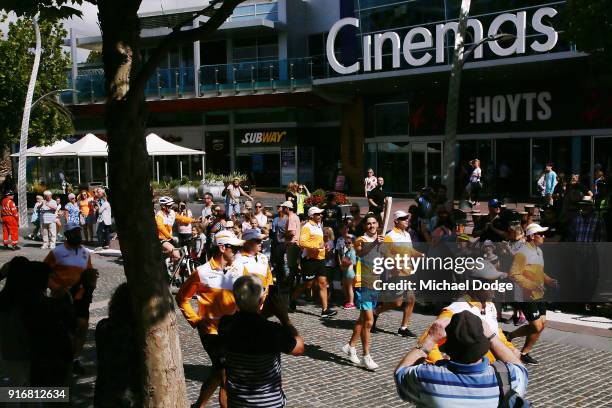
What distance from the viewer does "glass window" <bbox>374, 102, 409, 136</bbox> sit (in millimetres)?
30203

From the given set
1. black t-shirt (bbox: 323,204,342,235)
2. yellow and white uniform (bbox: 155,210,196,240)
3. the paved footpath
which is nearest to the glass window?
yellow and white uniform (bbox: 155,210,196,240)

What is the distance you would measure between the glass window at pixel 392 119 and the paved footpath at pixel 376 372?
68.6 feet

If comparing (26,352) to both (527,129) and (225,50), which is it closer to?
(527,129)

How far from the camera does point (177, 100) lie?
115ft

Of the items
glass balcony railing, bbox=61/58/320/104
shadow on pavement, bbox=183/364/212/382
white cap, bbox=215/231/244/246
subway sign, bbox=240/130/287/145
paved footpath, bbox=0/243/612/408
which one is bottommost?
paved footpath, bbox=0/243/612/408

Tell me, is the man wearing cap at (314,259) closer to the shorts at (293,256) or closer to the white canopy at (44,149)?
the shorts at (293,256)

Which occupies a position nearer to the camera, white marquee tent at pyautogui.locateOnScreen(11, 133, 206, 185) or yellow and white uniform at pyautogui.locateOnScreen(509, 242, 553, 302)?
yellow and white uniform at pyautogui.locateOnScreen(509, 242, 553, 302)

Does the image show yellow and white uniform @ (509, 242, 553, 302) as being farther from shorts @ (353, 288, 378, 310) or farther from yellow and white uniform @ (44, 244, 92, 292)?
yellow and white uniform @ (44, 244, 92, 292)

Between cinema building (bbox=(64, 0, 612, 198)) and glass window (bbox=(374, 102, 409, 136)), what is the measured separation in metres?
0.06

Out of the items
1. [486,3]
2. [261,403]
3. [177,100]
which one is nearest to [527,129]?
[486,3]

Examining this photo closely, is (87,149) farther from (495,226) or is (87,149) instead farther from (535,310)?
(535,310)

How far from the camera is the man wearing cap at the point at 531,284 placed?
7.88 m

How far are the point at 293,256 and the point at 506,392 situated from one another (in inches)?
335

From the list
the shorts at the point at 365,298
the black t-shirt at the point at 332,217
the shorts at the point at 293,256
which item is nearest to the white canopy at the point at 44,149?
the black t-shirt at the point at 332,217
